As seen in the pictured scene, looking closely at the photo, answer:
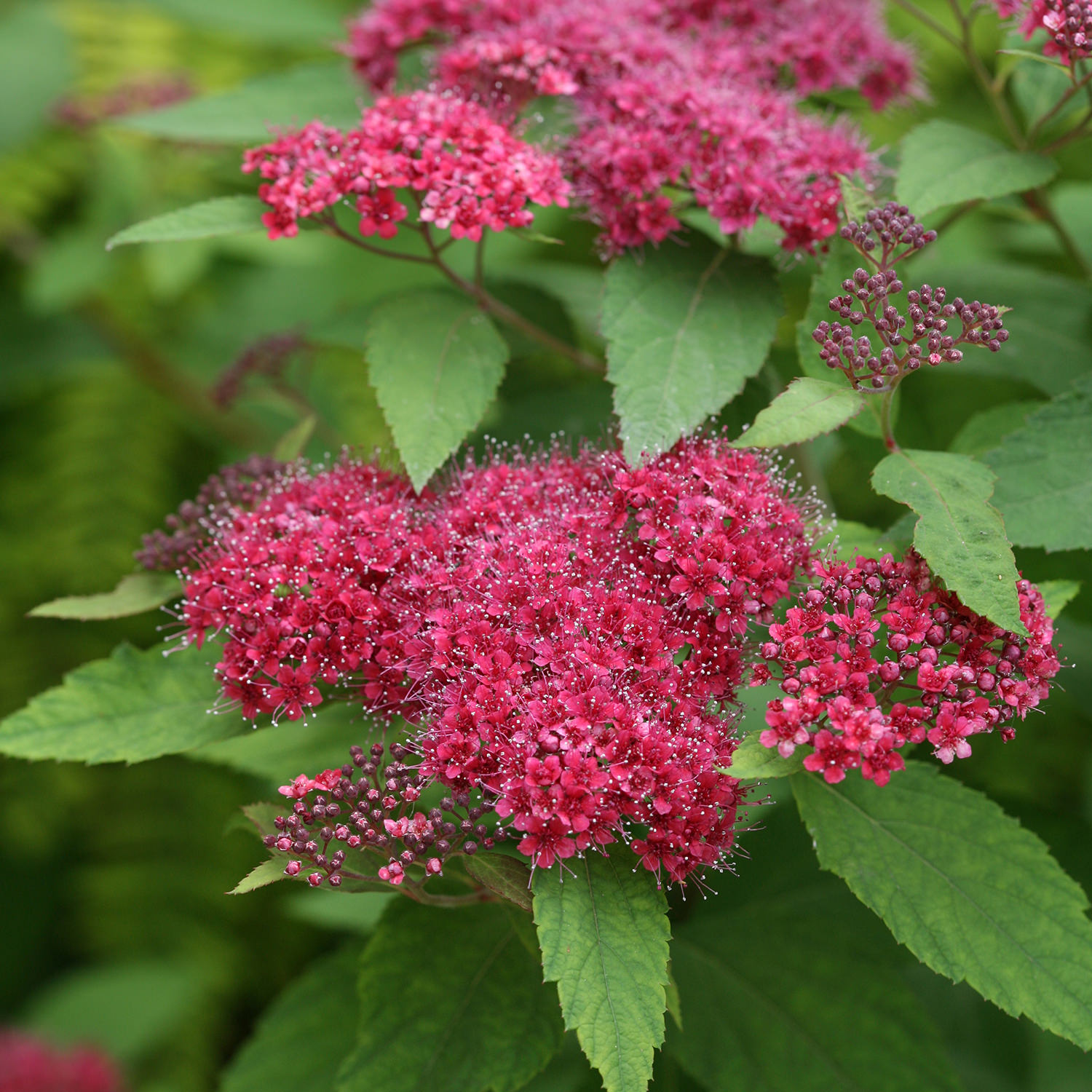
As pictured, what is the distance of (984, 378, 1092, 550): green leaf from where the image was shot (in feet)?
4.21

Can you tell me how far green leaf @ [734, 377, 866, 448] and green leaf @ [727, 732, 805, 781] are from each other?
0.98 feet

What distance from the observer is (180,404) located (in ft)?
9.27

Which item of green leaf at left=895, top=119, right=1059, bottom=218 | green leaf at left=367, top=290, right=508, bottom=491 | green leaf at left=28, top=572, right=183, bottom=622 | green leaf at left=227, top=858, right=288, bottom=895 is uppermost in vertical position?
green leaf at left=895, top=119, right=1059, bottom=218

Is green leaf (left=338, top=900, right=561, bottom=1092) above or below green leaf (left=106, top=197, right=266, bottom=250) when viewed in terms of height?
below

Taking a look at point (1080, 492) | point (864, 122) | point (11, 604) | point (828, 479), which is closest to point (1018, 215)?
point (864, 122)

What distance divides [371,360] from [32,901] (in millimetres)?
2717

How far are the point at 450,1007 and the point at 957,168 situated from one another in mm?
1259

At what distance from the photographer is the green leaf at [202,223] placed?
143 centimetres

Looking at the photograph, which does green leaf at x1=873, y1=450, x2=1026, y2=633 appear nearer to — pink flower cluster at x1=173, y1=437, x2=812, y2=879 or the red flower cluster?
pink flower cluster at x1=173, y1=437, x2=812, y2=879

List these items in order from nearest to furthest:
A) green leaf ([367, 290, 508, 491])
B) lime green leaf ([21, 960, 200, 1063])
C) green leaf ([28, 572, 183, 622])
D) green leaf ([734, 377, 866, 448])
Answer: green leaf ([734, 377, 866, 448])
green leaf ([367, 290, 508, 491])
green leaf ([28, 572, 183, 622])
lime green leaf ([21, 960, 200, 1063])

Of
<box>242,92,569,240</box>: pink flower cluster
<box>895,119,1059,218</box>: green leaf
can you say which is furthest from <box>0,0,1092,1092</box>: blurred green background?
<box>242,92,569,240</box>: pink flower cluster

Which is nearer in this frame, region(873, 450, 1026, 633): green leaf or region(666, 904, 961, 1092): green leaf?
region(873, 450, 1026, 633): green leaf

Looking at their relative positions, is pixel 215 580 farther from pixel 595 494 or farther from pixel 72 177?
pixel 72 177

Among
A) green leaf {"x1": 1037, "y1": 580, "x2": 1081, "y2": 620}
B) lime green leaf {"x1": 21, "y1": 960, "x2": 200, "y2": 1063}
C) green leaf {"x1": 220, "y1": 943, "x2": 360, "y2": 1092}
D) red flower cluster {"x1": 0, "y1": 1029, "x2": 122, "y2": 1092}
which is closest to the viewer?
green leaf {"x1": 1037, "y1": 580, "x2": 1081, "y2": 620}
